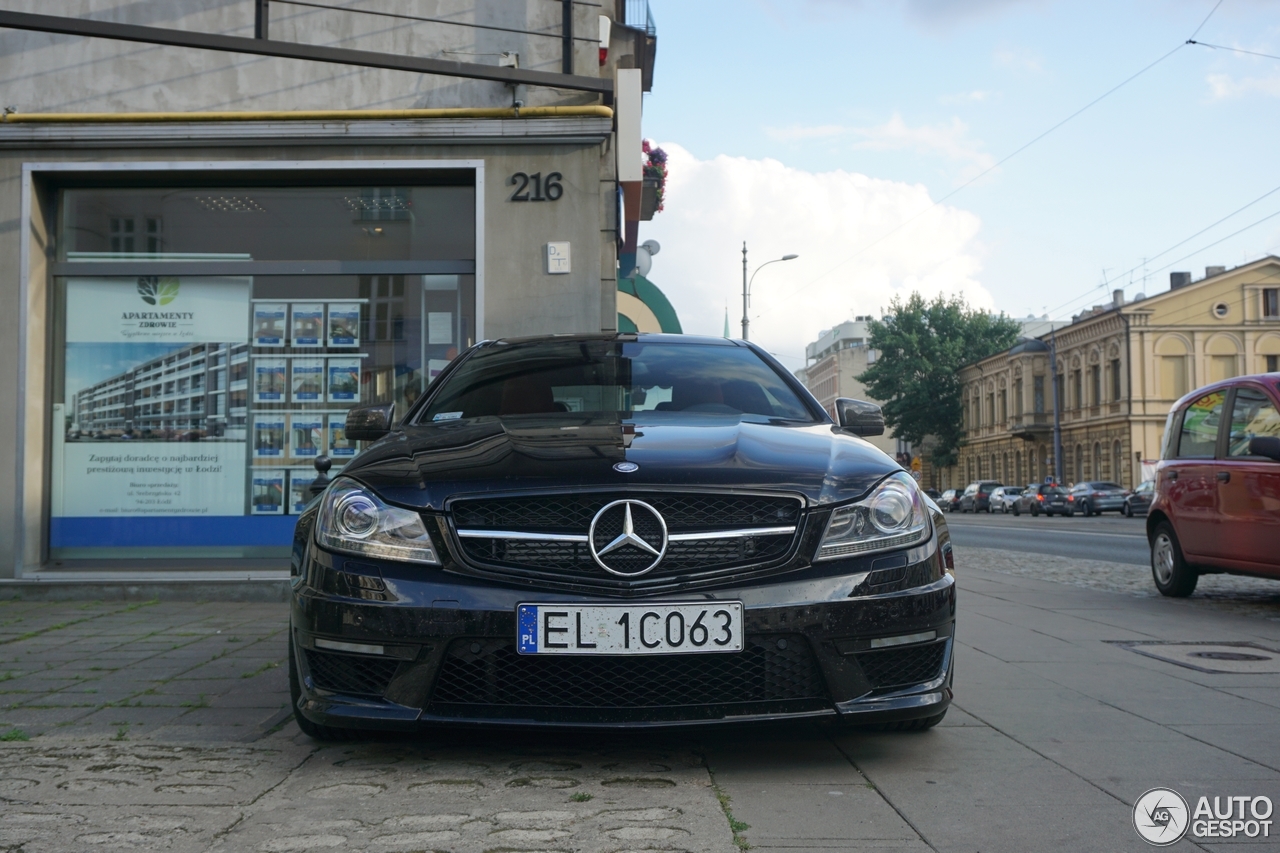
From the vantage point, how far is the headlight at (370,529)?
3.65 metres

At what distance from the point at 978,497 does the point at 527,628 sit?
2611 inches

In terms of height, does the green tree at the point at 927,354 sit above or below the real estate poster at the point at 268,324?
above

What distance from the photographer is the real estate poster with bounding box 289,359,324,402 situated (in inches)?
389

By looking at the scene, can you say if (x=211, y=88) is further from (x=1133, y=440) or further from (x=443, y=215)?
(x=1133, y=440)

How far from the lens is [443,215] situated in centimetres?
985

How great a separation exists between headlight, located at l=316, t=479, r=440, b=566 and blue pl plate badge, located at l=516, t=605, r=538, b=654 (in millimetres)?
300

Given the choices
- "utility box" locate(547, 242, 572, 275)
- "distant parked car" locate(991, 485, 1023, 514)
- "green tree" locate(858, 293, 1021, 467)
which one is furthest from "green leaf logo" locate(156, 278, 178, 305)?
"green tree" locate(858, 293, 1021, 467)

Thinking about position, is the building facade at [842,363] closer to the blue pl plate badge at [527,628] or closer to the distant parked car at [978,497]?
the distant parked car at [978,497]

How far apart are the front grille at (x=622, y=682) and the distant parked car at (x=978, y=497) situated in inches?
2526

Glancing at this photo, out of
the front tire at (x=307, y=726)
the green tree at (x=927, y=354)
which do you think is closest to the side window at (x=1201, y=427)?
the front tire at (x=307, y=726)

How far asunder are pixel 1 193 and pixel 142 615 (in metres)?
3.48

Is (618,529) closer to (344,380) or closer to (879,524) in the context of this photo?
(879,524)

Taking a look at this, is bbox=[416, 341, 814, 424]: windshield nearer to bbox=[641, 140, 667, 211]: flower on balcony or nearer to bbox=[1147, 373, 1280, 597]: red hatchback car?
bbox=[1147, 373, 1280, 597]: red hatchback car

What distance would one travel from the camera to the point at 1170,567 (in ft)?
32.9
